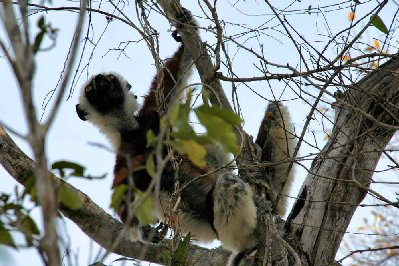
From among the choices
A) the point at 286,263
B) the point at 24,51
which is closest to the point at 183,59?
the point at 286,263

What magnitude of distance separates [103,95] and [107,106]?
0.15 metres

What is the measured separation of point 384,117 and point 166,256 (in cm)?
254

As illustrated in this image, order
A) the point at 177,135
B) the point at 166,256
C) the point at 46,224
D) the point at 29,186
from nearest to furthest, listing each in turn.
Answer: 1. the point at 46,224
2. the point at 177,135
3. the point at 29,186
4. the point at 166,256

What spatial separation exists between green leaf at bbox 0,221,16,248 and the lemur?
3252mm

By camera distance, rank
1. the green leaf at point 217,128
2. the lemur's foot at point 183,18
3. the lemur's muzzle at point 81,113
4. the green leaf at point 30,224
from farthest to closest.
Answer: the lemur's muzzle at point 81,113, the lemur's foot at point 183,18, the green leaf at point 30,224, the green leaf at point 217,128

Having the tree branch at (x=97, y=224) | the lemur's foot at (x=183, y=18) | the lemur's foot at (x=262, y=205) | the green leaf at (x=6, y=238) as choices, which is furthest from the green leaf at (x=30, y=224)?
the lemur's foot at (x=183, y=18)

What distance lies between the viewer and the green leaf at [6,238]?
245 centimetres

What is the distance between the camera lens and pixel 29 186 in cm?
267

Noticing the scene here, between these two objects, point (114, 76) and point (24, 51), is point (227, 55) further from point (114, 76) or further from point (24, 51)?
point (24, 51)

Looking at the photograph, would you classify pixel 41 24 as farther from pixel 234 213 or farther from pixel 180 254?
pixel 234 213

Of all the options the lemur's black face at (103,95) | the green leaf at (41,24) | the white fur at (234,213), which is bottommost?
the green leaf at (41,24)

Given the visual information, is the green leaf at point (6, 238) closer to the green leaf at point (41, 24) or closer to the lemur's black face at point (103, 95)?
the green leaf at point (41, 24)

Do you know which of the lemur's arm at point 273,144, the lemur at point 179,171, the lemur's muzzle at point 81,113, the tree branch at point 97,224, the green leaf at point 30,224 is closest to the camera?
the green leaf at point 30,224

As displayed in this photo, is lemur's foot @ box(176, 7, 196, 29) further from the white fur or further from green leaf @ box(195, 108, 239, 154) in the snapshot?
green leaf @ box(195, 108, 239, 154)
